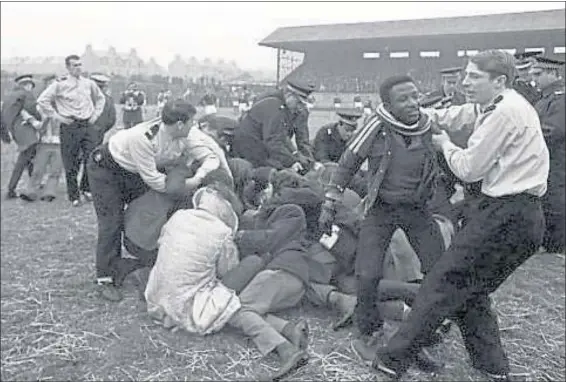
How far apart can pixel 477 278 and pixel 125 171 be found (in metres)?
2.57

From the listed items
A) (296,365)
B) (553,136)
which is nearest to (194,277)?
(296,365)

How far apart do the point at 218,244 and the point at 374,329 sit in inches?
41.6

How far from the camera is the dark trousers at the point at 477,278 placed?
9.93 feet

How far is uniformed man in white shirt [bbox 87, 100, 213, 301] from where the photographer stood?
4.31 meters

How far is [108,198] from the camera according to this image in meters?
4.46

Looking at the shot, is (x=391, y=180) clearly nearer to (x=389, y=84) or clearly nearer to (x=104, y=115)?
(x=389, y=84)

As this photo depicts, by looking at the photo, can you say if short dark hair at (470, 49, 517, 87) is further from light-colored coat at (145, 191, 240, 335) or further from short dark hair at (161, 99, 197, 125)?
short dark hair at (161, 99, 197, 125)

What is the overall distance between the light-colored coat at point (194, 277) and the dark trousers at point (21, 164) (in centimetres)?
305

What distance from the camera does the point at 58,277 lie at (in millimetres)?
4883

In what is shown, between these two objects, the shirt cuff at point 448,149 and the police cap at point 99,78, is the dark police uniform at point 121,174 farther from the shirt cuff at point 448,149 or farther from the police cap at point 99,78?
the police cap at point 99,78

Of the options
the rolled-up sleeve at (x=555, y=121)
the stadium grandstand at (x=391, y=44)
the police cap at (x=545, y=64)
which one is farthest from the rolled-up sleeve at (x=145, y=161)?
the police cap at (x=545, y=64)

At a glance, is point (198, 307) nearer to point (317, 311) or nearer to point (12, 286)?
point (317, 311)

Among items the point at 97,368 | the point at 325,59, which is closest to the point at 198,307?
the point at 97,368

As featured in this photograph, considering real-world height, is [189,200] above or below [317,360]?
above
